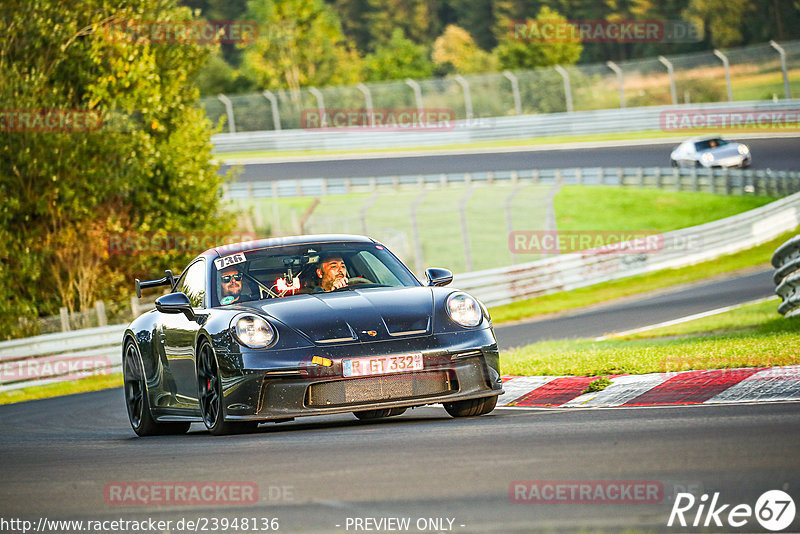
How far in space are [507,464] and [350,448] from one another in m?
1.33

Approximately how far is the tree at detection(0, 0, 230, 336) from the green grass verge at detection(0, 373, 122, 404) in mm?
3970

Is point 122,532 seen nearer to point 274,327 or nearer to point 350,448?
point 350,448

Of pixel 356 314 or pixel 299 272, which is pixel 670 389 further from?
pixel 299 272

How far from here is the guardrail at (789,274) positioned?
13.8 m

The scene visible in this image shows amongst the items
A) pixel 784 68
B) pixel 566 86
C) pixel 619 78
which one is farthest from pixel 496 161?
pixel 784 68

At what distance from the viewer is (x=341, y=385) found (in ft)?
26.3

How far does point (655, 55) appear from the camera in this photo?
8612 cm

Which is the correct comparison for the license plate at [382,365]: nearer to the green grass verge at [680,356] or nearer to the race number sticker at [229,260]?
the race number sticker at [229,260]

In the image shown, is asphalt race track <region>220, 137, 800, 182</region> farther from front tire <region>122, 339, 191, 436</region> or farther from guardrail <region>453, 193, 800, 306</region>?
front tire <region>122, 339, 191, 436</region>

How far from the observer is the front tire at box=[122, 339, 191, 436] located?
10023 millimetres

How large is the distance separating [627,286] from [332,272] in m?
20.2

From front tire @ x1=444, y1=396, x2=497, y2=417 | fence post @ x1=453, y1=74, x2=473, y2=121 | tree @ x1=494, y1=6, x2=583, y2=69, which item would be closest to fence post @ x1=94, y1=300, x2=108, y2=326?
front tire @ x1=444, y1=396, x2=497, y2=417

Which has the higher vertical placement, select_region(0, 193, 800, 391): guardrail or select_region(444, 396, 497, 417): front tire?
select_region(444, 396, 497, 417): front tire

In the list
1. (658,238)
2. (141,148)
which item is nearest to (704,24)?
(658,238)
